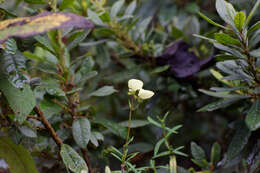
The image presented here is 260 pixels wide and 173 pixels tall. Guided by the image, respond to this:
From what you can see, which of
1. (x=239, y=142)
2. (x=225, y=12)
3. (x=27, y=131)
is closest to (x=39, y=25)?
(x=27, y=131)

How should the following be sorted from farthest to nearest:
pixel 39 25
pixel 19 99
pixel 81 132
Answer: pixel 81 132 → pixel 19 99 → pixel 39 25

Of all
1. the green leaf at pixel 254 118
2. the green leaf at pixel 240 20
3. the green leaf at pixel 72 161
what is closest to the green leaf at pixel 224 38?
the green leaf at pixel 240 20

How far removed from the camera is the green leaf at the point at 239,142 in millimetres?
667

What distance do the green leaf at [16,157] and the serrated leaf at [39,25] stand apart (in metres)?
0.29

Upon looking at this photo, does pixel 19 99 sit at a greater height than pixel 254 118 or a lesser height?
greater

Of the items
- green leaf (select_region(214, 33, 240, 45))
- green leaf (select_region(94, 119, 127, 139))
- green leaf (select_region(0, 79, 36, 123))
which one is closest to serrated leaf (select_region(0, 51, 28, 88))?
green leaf (select_region(0, 79, 36, 123))

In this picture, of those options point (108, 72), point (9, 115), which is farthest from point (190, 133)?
point (9, 115)

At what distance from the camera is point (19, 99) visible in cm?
54

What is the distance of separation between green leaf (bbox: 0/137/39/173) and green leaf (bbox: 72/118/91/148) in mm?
107

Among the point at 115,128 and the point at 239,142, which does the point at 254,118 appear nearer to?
the point at 239,142

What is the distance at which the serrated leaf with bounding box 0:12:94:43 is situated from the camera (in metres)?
0.39

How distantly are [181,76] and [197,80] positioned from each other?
102 millimetres

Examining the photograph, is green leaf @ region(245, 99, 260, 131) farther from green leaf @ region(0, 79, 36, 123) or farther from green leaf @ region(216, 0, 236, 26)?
green leaf @ region(0, 79, 36, 123)

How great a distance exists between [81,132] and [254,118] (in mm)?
377
